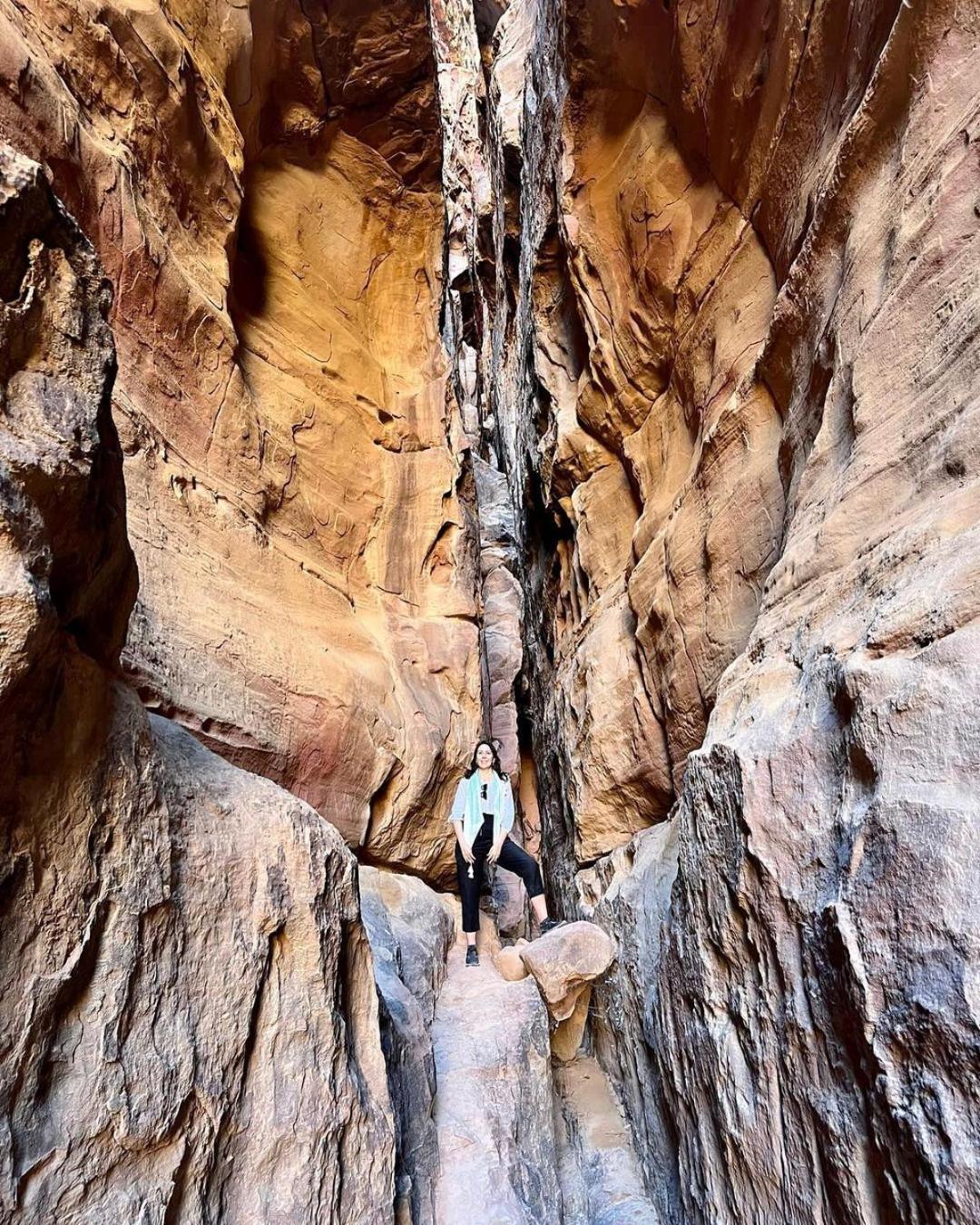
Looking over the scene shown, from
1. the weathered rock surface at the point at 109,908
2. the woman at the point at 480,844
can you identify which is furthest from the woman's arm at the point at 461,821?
the weathered rock surface at the point at 109,908

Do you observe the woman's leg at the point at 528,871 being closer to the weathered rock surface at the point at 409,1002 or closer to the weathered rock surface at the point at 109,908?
the weathered rock surface at the point at 409,1002

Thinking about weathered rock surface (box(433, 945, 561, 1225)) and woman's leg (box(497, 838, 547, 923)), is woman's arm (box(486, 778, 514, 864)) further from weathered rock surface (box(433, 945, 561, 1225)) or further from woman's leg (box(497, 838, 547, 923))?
weathered rock surface (box(433, 945, 561, 1225))

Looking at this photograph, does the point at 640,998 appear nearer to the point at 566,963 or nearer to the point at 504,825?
the point at 566,963

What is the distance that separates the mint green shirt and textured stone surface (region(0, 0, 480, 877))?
82 centimetres

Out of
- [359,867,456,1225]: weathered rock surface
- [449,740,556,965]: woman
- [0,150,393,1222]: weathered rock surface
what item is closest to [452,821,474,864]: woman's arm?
[449,740,556,965]: woman

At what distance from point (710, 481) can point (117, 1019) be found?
16.9 ft

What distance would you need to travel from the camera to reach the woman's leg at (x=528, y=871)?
19.2ft

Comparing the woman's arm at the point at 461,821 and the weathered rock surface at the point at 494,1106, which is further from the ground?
the woman's arm at the point at 461,821

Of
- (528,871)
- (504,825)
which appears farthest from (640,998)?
(504,825)

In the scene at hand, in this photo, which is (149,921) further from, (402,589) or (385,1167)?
(402,589)

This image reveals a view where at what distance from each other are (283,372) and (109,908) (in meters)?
6.13

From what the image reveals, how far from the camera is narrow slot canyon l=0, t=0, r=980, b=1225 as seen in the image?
174 cm

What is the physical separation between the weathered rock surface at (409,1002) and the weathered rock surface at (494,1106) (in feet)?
0.46

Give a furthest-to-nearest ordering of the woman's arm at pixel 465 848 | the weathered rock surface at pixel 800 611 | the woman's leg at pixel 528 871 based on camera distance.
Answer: the woman's leg at pixel 528 871, the woman's arm at pixel 465 848, the weathered rock surface at pixel 800 611
